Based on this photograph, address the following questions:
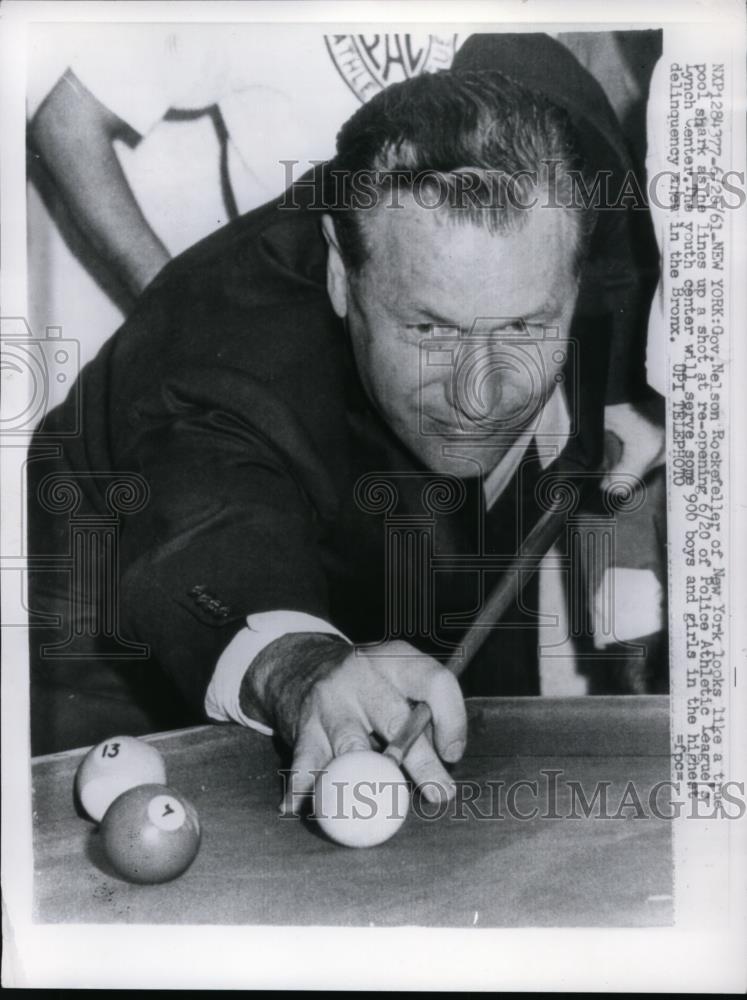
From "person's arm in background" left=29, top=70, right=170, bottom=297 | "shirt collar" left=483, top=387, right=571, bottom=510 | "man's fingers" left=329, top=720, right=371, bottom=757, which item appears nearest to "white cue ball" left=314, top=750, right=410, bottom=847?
"man's fingers" left=329, top=720, right=371, bottom=757

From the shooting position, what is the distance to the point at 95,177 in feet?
5.30

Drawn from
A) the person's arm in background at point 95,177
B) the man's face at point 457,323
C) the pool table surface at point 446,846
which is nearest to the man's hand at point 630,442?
the man's face at point 457,323

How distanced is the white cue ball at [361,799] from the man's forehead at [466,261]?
0.65m

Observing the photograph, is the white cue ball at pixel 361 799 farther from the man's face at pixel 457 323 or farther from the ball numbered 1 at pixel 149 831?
the man's face at pixel 457 323

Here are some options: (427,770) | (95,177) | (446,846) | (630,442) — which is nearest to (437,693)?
(427,770)

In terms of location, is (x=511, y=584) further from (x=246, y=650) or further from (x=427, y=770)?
(x=246, y=650)

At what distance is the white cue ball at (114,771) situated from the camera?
5.04ft

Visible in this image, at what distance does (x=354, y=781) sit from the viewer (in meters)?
1.48

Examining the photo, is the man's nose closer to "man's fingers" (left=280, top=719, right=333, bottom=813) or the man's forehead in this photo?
the man's forehead

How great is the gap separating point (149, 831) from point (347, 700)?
324 mm

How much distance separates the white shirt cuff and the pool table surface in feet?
0.10

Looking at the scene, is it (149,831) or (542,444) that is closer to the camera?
(149,831)

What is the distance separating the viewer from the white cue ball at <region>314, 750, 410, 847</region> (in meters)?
1.48

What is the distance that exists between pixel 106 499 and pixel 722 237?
100 cm
